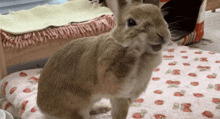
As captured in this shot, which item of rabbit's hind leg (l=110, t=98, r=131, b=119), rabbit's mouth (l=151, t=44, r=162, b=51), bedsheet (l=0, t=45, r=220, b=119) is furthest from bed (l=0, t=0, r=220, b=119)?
rabbit's mouth (l=151, t=44, r=162, b=51)

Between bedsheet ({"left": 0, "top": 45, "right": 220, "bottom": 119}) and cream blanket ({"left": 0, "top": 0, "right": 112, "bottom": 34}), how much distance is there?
28cm

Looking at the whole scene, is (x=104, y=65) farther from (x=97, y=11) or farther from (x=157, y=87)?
(x=97, y=11)

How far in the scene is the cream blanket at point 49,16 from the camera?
130 centimetres

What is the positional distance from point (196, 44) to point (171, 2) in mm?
473

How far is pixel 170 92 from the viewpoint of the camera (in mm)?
1031

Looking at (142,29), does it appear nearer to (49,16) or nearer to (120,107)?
(120,107)

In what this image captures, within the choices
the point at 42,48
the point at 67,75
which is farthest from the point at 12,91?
the point at 67,75

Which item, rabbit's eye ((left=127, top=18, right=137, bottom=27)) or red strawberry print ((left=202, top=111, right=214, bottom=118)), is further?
red strawberry print ((left=202, top=111, right=214, bottom=118))

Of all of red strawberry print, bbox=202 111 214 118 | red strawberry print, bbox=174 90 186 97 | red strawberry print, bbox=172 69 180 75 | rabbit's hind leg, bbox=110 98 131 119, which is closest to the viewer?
rabbit's hind leg, bbox=110 98 131 119

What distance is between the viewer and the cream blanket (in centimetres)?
130

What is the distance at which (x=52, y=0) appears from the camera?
1.94m

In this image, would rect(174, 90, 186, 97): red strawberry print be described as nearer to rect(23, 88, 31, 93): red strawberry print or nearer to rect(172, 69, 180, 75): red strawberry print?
rect(172, 69, 180, 75): red strawberry print

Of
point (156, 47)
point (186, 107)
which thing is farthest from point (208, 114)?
point (156, 47)

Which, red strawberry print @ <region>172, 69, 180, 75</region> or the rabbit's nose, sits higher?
the rabbit's nose
